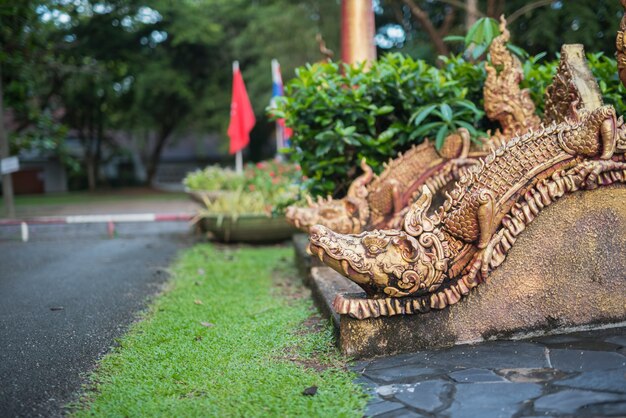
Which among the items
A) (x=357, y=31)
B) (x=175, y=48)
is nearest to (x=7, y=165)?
(x=357, y=31)

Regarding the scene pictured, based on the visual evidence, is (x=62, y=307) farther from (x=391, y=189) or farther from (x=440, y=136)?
(x=440, y=136)

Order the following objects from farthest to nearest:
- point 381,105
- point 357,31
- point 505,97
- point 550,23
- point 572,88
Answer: point 550,23 < point 357,31 < point 381,105 < point 505,97 < point 572,88

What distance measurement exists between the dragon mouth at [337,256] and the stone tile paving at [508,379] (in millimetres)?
422

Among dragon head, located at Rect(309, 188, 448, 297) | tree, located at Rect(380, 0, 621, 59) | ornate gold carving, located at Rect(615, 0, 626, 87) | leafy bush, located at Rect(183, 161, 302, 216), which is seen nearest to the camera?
dragon head, located at Rect(309, 188, 448, 297)

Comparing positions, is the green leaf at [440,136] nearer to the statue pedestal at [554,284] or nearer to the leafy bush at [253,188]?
the statue pedestal at [554,284]

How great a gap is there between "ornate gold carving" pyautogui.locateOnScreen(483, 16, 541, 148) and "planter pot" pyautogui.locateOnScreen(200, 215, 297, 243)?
3890mm

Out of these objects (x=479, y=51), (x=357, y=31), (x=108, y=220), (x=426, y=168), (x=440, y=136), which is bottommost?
(x=108, y=220)

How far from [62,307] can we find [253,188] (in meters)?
5.40

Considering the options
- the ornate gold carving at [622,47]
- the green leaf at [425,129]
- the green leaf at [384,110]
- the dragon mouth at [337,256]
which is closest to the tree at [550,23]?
the green leaf at [384,110]

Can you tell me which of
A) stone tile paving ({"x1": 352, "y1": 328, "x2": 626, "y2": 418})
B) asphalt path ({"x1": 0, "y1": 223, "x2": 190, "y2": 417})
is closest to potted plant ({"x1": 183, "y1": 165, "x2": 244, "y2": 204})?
asphalt path ({"x1": 0, "y1": 223, "x2": 190, "y2": 417})

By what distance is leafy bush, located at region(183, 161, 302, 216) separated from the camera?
276 inches

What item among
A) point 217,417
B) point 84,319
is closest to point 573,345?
point 217,417

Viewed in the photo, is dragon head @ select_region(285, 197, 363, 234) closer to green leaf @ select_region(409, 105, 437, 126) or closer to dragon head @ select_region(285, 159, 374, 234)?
dragon head @ select_region(285, 159, 374, 234)

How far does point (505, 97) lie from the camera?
4297 millimetres
